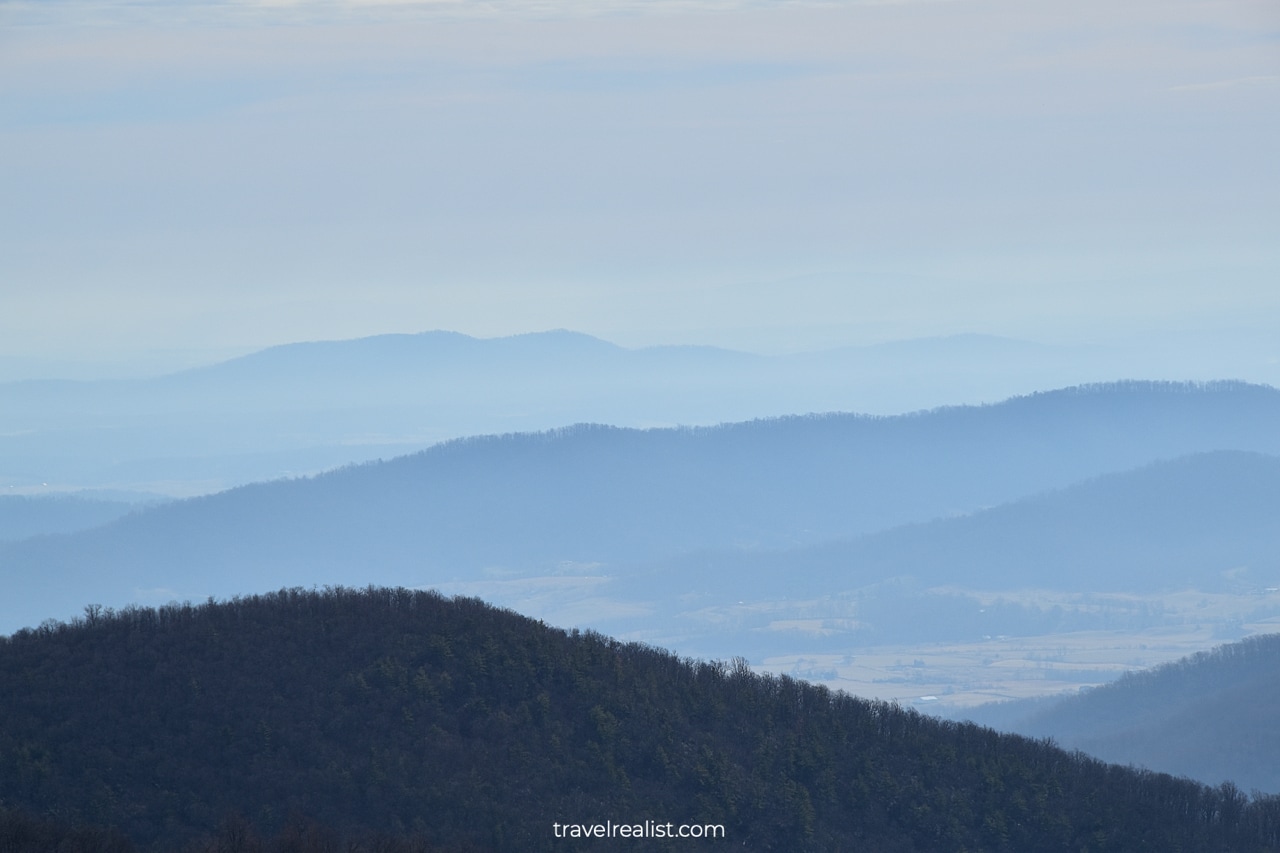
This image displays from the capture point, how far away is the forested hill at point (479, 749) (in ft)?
162

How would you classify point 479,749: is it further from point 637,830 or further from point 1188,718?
point 1188,718

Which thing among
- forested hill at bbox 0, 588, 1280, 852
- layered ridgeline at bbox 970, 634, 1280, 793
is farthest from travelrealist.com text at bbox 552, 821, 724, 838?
layered ridgeline at bbox 970, 634, 1280, 793

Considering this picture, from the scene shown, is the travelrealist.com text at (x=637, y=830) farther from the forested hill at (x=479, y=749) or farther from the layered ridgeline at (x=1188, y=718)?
the layered ridgeline at (x=1188, y=718)

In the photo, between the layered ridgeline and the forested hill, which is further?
the layered ridgeline

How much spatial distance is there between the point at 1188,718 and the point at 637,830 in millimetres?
73045

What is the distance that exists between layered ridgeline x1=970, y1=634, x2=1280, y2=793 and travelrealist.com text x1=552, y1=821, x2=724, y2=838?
5020cm

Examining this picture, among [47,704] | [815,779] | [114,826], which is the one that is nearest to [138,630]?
[47,704]

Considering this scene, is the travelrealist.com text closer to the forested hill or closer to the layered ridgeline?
the forested hill

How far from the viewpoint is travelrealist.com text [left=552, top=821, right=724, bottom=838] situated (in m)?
50.2

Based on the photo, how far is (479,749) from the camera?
54.1 metres

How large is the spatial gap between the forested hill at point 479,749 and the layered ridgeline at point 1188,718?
3968 cm

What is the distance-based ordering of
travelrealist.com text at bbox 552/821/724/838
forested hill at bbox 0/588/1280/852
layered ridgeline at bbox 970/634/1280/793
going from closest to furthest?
forested hill at bbox 0/588/1280/852 < travelrealist.com text at bbox 552/821/724/838 < layered ridgeline at bbox 970/634/1280/793

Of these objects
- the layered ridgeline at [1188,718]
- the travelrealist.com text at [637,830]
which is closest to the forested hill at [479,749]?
the travelrealist.com text at [637,830]

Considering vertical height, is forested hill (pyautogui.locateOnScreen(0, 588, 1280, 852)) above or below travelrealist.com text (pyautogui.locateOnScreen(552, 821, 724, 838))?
above
